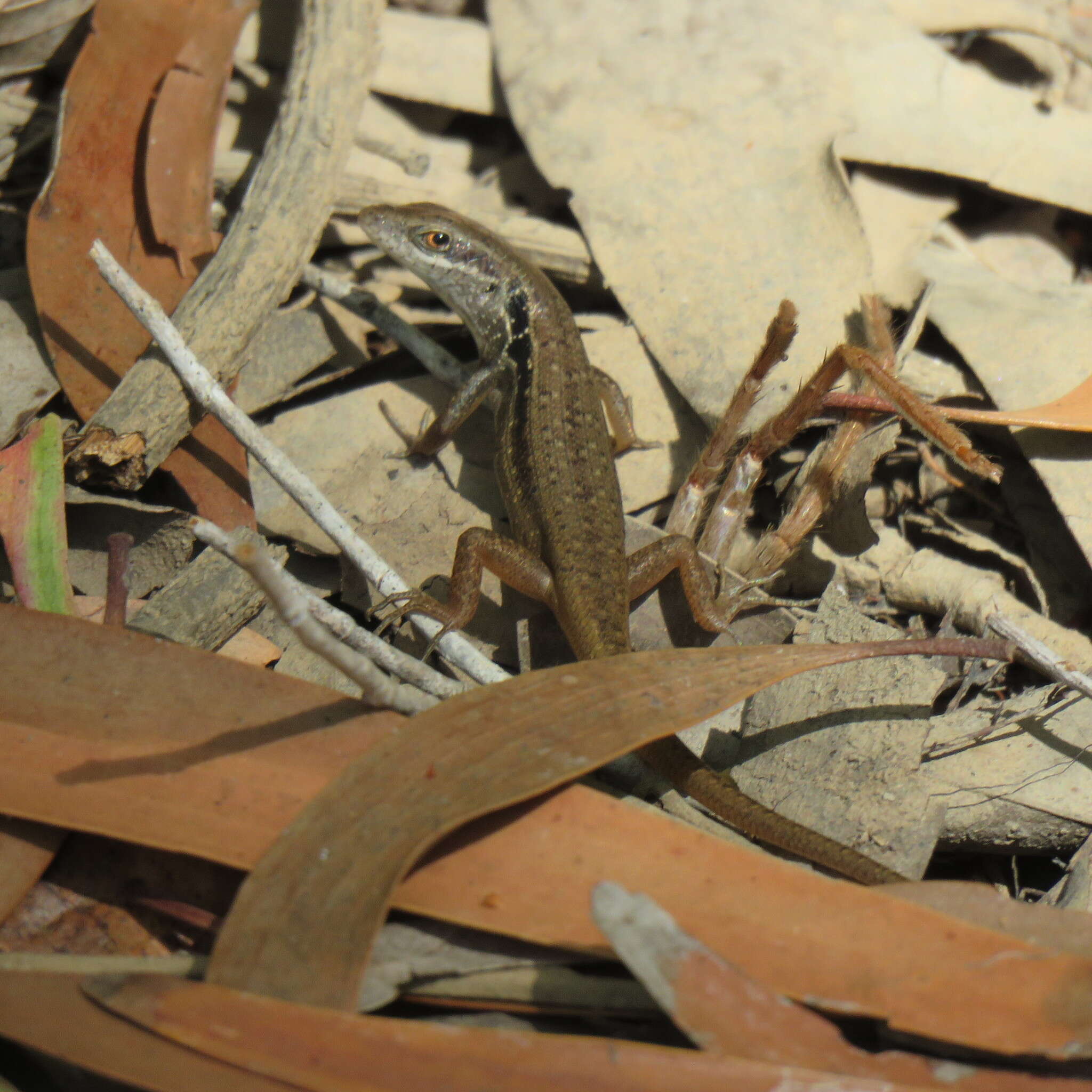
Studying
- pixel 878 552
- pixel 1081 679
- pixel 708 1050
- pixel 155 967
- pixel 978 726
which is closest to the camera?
pixel 708 1050

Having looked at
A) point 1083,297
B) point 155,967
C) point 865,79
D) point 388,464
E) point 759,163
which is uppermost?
point 865,79

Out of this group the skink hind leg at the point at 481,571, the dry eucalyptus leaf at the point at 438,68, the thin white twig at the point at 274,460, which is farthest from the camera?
the dry eucalyptus leaf at the point at 438,68

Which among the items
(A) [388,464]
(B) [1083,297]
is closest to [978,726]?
(B) [1083,297]

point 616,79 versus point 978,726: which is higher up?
point 616,79

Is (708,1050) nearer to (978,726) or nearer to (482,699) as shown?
(482,699)

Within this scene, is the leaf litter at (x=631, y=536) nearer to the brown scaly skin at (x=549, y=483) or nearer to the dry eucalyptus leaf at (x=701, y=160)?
the dry eucalyptus leaf at (x=701, y=160)

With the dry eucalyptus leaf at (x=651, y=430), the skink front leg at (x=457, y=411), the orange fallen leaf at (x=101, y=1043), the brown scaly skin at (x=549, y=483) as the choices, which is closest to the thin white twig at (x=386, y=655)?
the brown scaly skin at (x=549, y=483)

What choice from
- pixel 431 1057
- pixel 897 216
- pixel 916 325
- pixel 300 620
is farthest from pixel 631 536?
pixel 431 1057

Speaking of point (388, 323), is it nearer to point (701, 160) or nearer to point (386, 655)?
point (701, 160)
